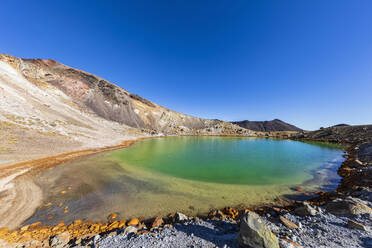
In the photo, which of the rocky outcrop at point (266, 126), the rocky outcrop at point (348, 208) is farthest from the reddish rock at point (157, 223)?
the rocky outcrop at point (266, 126)

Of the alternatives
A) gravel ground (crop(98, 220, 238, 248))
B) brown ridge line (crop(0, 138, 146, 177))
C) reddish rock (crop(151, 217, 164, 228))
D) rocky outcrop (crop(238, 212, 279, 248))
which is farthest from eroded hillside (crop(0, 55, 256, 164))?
rocky outcrop (crop(238, 212, 279, 248))

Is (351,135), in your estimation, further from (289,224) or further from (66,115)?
(66,115)

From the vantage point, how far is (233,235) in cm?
436

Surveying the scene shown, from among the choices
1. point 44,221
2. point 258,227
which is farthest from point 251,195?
point 44,221

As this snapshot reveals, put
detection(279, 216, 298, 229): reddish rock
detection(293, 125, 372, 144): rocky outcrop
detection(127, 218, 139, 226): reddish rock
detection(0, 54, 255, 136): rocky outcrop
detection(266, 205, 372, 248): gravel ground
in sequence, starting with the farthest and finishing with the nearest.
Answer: detection(0, 54, 255, 136): rocky outcrop, detection(293, 125, 372, 144): rocky outcrop, detection(127, 218, 139, 226): reddish rock, detection(279, 216, 298, 229): reddish rock, detection(266, 205, 372, 248): gravel ground

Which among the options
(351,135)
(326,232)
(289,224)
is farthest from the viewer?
(351,135)

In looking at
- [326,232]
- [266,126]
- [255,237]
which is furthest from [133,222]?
[266,126]

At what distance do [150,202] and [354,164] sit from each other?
22.4 meters

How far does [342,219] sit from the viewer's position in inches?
207

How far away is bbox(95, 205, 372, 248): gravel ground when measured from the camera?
4.05 meters

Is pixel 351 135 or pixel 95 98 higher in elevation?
pixel 95 98

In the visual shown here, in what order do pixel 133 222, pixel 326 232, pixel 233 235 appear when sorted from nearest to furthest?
pixel 233 235 → pixel 326 232 → pixel 133 222

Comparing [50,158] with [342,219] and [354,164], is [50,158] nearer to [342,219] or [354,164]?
[342,219]

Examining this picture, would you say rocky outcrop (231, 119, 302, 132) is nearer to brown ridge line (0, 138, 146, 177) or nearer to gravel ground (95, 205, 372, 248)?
brown ridge line (0, 138, 146, 177)
